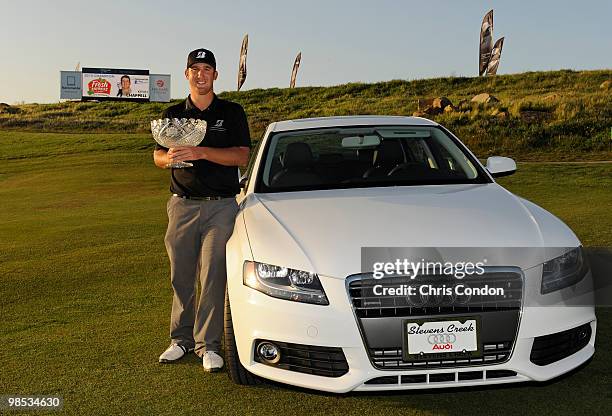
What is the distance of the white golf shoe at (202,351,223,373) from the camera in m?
4.64

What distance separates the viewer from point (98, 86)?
3524 inches

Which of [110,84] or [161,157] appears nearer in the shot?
[161,157]

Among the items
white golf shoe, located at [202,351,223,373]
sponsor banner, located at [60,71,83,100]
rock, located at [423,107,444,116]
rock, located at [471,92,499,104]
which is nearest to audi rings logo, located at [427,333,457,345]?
white golf shoe, located at [202,351,223,373]

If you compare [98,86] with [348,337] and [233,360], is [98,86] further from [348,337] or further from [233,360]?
[348,337]

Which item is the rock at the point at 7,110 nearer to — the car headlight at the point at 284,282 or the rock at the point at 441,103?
the rock at the point at 441,103

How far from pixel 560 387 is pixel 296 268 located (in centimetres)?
168

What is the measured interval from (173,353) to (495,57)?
7680 centimetres

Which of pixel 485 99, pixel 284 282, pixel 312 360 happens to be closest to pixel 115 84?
pixel 485 99

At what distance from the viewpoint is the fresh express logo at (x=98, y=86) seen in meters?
89.2

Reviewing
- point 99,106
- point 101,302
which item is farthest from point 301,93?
point 101,302

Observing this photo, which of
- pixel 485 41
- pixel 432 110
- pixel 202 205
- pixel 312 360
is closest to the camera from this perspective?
pixel 312 360

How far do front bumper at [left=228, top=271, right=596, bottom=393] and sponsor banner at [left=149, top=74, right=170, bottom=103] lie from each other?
295 ft

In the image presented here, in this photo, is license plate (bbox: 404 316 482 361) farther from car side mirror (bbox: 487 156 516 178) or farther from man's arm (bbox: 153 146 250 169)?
car side mirror (bbox: 487 156 516 178)

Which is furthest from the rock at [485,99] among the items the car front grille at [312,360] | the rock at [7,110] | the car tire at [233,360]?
the rock at [7,110]
